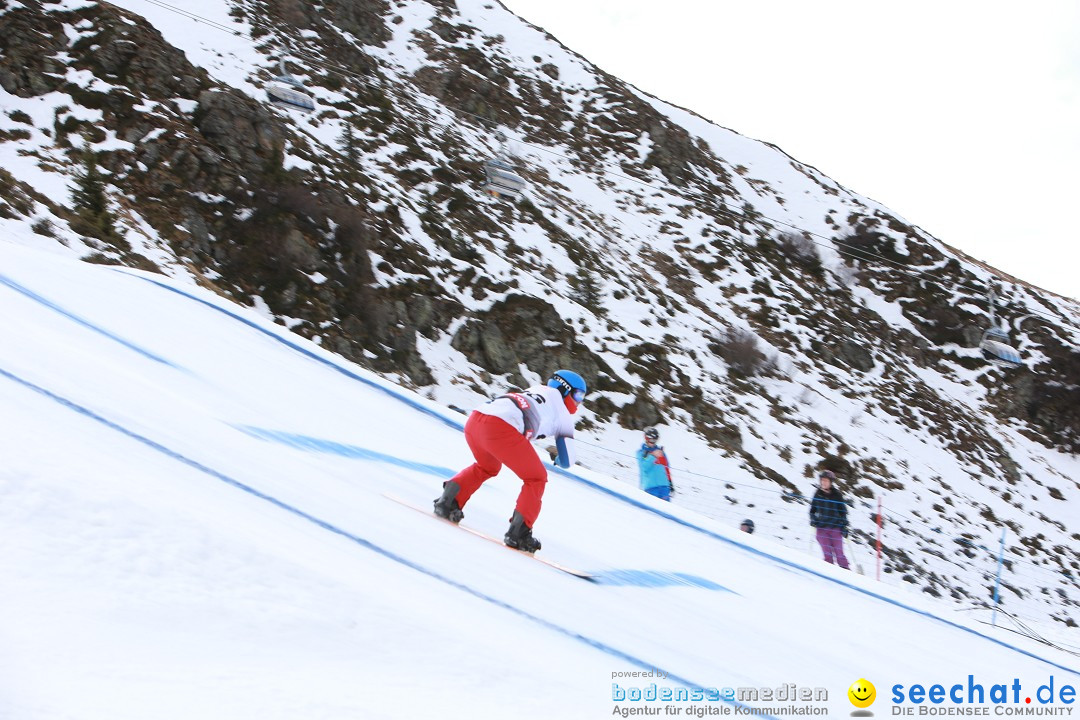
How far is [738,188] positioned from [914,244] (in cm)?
830

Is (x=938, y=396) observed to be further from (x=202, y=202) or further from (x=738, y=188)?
(x=202, y=202)

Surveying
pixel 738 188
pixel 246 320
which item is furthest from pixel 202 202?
pixel 738 188

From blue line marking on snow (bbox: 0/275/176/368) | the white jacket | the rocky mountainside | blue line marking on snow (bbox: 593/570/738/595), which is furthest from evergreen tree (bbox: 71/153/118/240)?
blue line marking on snow (bbox: 593/570/738/595)

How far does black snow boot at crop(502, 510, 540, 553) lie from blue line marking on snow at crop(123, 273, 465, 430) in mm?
4041

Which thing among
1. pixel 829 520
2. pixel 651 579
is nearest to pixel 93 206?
pixel 651 579

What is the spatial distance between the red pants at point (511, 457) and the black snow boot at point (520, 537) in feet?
0.12

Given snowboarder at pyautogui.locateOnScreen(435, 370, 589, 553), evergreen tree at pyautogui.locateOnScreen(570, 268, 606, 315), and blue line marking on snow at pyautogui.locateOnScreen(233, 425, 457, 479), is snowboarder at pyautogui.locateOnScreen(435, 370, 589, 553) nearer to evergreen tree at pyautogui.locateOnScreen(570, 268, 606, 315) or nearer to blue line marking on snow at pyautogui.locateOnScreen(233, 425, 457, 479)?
blue line marking on snow at pyautogui.locateOnScreen(233, 425, 457, 479)

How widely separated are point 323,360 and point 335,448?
3538mm

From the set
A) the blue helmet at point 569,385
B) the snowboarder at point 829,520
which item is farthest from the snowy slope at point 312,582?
the snowboarder at point 829,520

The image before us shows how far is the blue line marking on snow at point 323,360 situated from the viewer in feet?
29.3

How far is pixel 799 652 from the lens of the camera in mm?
4367

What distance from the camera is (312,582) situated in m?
2.69

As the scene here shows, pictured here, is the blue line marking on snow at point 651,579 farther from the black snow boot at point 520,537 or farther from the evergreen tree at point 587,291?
the evergreen tree at point 587,291

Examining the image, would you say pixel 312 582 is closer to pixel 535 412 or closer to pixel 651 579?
pixel 535 412
